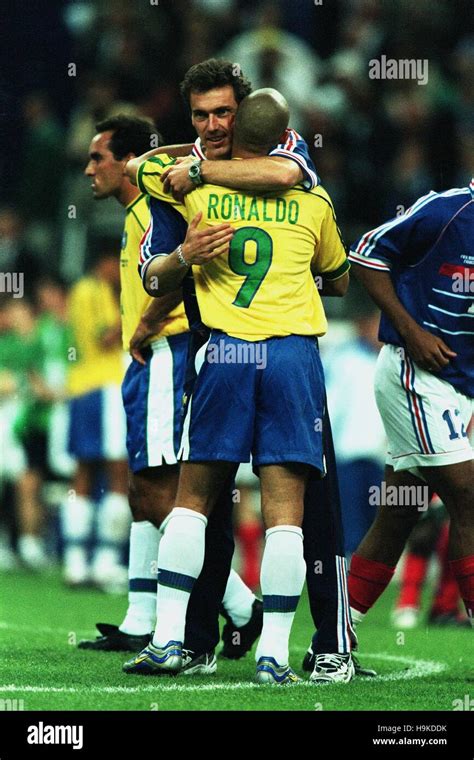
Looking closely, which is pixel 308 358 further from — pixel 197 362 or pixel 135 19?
pixel 135 19

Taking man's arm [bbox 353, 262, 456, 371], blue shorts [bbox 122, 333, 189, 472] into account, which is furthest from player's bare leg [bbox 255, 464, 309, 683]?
blue shorts [bbox 122, 333, 189, 472]

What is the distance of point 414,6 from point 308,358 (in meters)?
10.00

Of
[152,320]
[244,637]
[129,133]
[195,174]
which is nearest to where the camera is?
[195,174]

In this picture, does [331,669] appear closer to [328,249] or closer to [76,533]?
[328,249]

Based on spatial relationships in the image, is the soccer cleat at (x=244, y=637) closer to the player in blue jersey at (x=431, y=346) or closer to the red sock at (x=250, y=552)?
the player in blue jersey at (x=431, y=346)

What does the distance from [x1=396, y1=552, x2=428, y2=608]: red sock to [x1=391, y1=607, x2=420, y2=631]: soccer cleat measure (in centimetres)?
5

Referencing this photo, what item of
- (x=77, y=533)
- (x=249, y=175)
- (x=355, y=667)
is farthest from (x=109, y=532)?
(x=249, y=175)

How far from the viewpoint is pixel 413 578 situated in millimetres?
8969

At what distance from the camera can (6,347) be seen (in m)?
12.8

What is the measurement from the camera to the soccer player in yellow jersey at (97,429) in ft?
34.4

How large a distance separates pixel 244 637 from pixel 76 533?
4.11 m

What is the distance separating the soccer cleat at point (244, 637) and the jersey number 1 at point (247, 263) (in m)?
1.75
